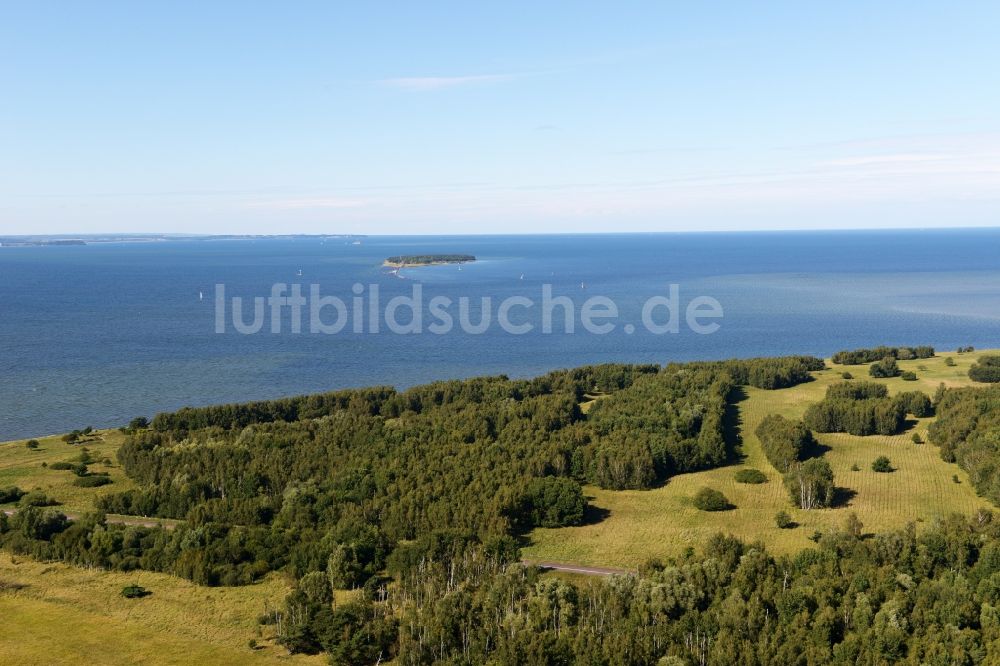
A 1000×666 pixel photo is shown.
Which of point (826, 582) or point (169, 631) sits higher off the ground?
point (826, 582)

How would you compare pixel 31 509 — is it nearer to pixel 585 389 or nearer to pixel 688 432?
pixel 688 432

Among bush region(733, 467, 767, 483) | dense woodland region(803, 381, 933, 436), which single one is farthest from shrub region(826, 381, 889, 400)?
bush region(733, 467, 767, 483)

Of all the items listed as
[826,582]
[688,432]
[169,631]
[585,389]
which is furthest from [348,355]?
[826,582]

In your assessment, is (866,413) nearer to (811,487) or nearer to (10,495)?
(811,487)

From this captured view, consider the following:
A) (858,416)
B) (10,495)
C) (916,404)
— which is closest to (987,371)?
(916,404)

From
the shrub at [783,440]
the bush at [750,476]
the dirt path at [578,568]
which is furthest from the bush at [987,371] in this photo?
the dirt path at [578,568]

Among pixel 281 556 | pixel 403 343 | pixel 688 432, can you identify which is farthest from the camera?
pixel 403 343

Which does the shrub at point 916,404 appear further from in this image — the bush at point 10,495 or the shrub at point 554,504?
the bush at point 10,495
